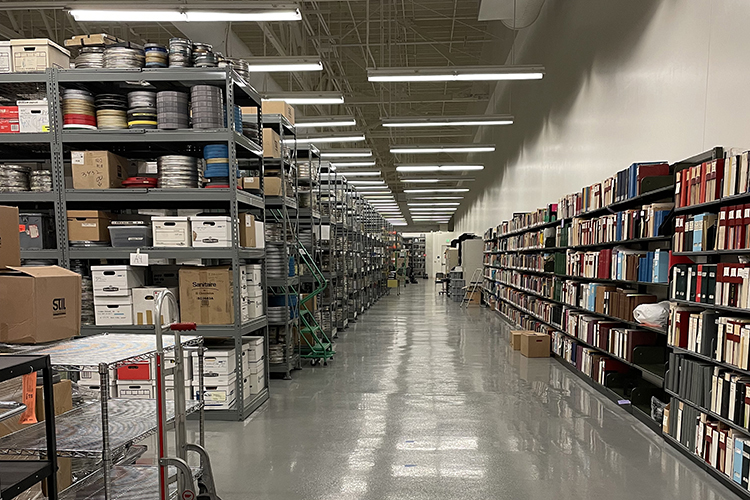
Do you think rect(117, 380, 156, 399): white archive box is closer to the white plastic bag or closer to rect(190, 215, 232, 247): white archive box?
rect(190, 215, 232, 247): white archive box

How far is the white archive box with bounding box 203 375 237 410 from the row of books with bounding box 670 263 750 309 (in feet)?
12.7

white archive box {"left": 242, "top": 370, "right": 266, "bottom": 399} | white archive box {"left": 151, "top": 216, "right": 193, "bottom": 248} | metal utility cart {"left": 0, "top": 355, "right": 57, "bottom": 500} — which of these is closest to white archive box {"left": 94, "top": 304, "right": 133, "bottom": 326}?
white archive box {"left": 151, "top": 216, "right": 193, "bottom": 248}

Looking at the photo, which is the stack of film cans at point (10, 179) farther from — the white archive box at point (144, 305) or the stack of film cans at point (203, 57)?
the stack of film cans at point (203, 57)

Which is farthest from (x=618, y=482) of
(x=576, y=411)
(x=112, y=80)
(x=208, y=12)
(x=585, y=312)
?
(x=208, y=12)

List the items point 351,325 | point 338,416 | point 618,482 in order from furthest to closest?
1. point 351,325
2. point 338,416
3. point 618,482

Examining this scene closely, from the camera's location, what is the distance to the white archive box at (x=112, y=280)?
14.1 ft

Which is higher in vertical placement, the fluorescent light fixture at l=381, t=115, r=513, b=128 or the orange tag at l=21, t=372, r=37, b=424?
the fluorescent light fixture at l=381, t=115, r=513, b=128

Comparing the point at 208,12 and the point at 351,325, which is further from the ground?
the point at 208,12

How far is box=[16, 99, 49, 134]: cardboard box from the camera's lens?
4.29 m

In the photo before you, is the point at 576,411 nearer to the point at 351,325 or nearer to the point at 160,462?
the point at 160,462

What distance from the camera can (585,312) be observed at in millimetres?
6426

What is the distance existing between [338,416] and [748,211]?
3.62 m

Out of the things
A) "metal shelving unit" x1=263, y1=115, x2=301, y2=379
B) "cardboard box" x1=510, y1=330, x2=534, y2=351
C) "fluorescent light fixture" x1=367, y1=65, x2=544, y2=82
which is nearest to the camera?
"metal shelving unit" x1=263, y1=115, x2=301, y2=379

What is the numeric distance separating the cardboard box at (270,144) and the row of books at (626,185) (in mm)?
3871
